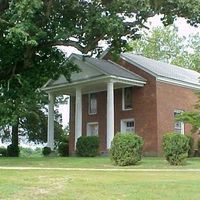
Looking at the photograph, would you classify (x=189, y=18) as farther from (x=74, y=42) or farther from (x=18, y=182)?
(x=18, y=182)

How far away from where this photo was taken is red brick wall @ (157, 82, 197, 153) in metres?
34.7

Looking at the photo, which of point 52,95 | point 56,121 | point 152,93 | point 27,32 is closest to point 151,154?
point 152,93

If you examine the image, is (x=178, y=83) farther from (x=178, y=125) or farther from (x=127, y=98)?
(x=127, y=98)

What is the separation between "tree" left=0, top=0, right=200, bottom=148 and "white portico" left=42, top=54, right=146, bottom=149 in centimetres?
528

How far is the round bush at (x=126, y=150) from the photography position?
67.4 feet

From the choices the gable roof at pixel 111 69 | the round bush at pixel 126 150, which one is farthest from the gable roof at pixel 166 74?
the round bush at pixel 126 150

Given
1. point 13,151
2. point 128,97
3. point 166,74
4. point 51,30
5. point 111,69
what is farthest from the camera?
point 13,151

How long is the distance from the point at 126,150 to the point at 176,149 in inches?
85.5

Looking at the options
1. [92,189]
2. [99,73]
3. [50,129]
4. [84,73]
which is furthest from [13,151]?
[92,189]

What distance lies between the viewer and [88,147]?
30328mm

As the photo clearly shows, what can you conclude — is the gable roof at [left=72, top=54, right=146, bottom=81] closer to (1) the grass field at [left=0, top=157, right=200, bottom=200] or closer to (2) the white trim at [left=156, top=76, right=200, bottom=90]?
(2) the white trim at [left=156, top=76, right=200, bottom=90]

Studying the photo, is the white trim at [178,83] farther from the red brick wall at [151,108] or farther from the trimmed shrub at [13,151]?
the trimmed shrub at [13,151]

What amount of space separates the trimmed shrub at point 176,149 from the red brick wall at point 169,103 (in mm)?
12698

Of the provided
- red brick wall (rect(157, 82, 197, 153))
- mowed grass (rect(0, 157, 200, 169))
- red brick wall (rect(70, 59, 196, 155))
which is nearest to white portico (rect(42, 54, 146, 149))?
red brick wall (rect(70, 59, 196, 155))
